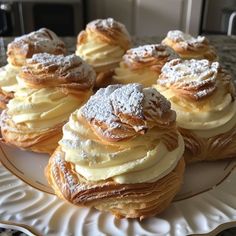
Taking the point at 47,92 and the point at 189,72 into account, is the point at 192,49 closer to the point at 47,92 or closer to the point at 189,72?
the point at 189,72

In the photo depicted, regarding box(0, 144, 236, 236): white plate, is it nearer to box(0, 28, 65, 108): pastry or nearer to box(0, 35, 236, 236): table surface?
box(0, 28, 65, 108): pastry

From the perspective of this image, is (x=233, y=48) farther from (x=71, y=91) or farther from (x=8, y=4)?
(x=8, y=4)

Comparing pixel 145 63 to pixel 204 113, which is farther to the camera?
pixel 145 63

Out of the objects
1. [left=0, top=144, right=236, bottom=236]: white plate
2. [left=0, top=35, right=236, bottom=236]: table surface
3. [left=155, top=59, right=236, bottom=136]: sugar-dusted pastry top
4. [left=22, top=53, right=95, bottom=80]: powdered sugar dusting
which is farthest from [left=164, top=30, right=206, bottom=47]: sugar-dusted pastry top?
[left=0, top=144, right=236, bottom=236]: white plate

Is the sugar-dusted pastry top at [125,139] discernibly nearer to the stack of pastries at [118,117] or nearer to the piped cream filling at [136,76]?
the stack of pastries at [118,117]

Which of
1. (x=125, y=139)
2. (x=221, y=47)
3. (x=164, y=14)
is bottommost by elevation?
(x=164, y=14)

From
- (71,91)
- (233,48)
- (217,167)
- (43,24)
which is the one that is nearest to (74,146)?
(71,91)

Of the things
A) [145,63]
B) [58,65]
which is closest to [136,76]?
[145,63]
